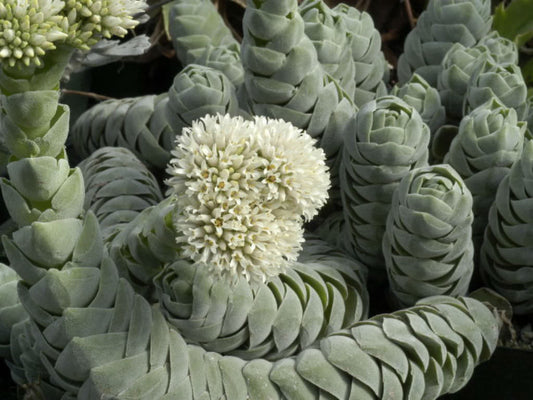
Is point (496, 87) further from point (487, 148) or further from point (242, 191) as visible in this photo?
point (242, 191)

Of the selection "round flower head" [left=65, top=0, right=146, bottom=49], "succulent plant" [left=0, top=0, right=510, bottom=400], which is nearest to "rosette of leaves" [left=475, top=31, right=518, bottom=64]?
"succulent plant" [left=0, top=0, right=510, bottom=400]

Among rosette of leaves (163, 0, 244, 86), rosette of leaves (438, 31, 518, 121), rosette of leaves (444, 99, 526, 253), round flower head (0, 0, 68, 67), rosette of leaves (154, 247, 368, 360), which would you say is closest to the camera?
round flower head (0, 0, 68, 67)

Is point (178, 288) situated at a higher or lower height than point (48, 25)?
lower

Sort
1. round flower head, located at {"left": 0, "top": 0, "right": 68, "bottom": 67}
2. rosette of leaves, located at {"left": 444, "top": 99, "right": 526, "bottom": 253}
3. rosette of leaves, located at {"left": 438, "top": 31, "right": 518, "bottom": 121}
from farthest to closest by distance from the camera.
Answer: rosette of leaves, located at {"left": 438, "top": 31, "right": 518, "bottom": 121} → rosette of leaves, located at {"left": 444, "top": 99, "right": 526, "bottom": 253} → round flower head, located at {"left": 0, "top": 0, "right": 68, "bottom": 67}

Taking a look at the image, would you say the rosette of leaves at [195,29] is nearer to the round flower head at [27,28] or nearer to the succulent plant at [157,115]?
the succulent plant at [157,115]

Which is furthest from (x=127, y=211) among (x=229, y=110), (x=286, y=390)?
(x=286, y=390)

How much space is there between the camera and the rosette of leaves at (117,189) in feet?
2.21

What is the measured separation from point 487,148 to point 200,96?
0.24 metres

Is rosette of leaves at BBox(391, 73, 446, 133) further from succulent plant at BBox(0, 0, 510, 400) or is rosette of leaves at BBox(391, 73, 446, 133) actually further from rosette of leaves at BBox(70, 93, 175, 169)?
rosette of leaves at BBox(70, 93, 175, 169)

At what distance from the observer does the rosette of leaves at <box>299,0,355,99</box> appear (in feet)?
2.33

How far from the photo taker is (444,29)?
0.81 meters

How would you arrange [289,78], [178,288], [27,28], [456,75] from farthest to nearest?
[456,75] → [289,78] → [178,288] → [27,28]

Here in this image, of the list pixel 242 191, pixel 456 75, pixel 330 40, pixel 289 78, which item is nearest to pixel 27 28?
pixel 242 191

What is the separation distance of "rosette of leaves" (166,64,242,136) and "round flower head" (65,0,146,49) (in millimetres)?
217
